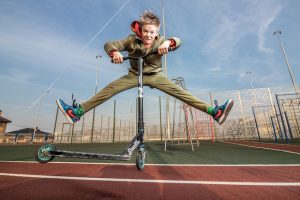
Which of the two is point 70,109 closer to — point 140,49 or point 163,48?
point 140,49

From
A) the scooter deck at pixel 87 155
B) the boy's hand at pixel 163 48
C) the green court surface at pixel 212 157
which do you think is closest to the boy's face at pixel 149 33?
the boy's hand at pixel 163 48

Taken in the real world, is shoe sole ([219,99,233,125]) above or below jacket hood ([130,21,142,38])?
below

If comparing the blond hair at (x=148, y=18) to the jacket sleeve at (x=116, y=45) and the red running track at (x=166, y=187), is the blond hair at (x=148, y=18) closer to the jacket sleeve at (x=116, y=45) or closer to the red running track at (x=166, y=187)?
the jacket sleeve at (x=116, y=45)

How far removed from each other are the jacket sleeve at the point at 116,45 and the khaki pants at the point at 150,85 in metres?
0.43

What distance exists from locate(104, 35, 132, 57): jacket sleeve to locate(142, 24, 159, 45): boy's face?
257 millimetres

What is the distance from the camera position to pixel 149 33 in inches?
106

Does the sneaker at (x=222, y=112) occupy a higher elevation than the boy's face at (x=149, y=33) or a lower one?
lower

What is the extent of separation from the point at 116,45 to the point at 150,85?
0.81 m

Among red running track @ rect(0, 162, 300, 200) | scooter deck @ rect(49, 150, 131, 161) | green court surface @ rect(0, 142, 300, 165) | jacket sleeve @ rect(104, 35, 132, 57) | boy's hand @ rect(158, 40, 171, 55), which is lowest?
red running track @ rect(0, 162, 300, 200)

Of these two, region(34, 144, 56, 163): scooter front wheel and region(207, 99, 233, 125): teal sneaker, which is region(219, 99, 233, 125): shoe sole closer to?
region(207, 99, 233, 125): teal sneaker

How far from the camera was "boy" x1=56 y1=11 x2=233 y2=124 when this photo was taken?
2547mm

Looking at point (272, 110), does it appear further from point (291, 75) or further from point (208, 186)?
point (208, 186)

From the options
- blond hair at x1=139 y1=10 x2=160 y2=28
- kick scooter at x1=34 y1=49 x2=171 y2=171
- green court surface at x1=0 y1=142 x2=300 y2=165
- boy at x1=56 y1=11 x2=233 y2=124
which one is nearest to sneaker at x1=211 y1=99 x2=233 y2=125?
boy at x1=56 y1=11 x2=233 y2=124

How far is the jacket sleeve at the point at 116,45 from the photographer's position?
8.53 ft
